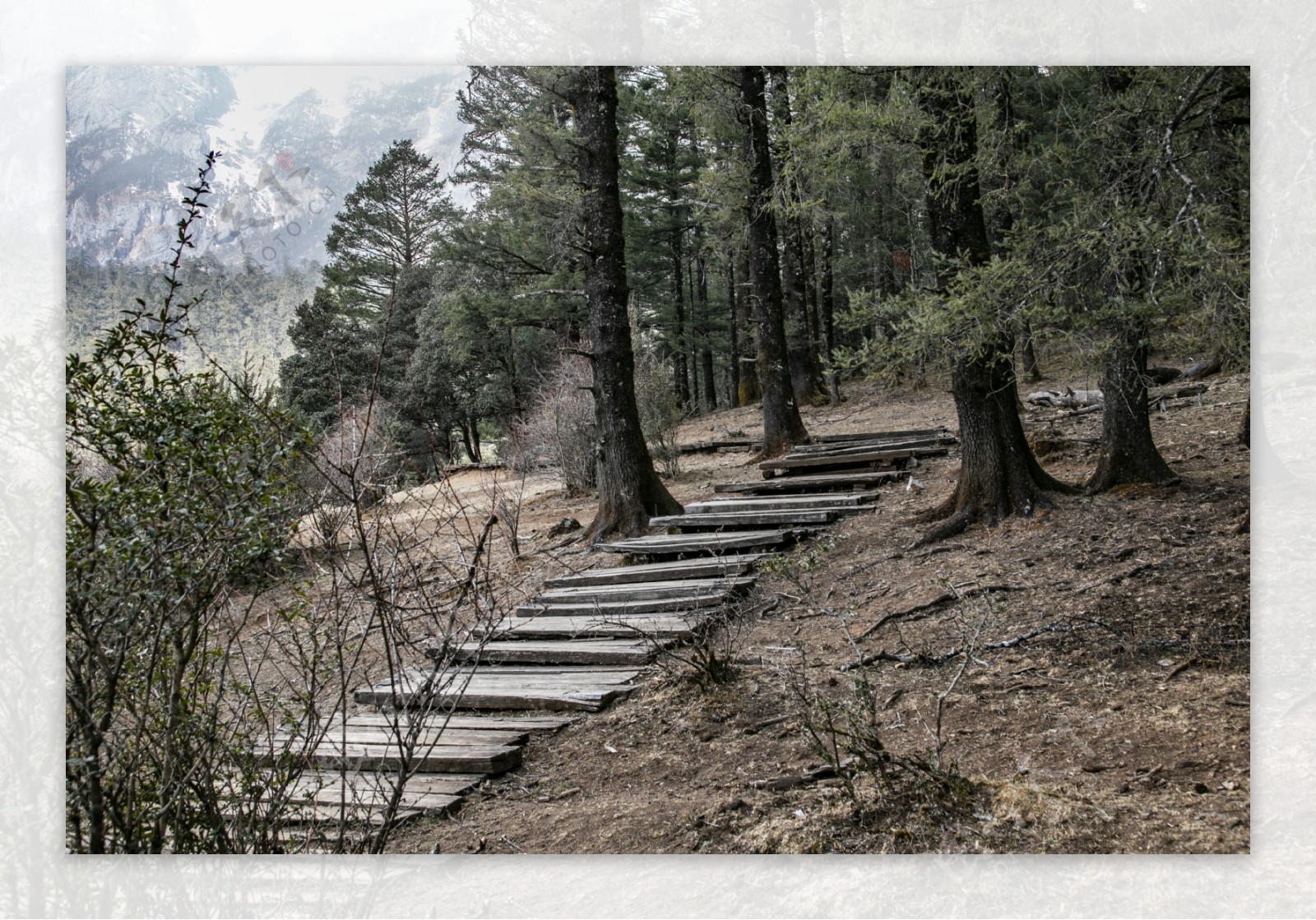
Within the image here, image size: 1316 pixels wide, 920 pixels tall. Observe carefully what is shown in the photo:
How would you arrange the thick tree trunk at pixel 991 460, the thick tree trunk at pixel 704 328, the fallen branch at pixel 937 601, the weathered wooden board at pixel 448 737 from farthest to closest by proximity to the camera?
the thick tree trunk at pixel 704 328
the thick tree trunk at pixel 991 460
the fallen branch at pixel 937 601
the weathered wooden board at pixel 448 737

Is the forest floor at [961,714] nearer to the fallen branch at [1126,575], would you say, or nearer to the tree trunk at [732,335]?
the fallen branch at [1126,575]

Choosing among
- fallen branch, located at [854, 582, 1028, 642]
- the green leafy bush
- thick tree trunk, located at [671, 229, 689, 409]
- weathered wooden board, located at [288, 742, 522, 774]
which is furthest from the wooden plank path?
thick tree trunk, located at [671, 229, 689, 409]

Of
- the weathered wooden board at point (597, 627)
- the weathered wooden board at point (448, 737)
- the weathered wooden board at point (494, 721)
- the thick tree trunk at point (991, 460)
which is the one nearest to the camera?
the weathered wooden board at point (448, 737)

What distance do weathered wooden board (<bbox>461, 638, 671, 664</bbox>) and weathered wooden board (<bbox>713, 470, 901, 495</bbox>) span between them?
2.59 meters

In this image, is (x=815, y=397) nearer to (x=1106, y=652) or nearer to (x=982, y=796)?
(x=1106, y=652)

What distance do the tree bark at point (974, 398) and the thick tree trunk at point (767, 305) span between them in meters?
3.47

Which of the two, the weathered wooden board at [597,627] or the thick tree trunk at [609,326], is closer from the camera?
the weathered wooden board at [597,627]

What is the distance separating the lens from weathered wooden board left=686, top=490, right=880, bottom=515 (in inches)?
238

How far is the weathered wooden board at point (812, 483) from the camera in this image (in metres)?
6.56

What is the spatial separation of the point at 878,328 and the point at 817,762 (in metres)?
2.05

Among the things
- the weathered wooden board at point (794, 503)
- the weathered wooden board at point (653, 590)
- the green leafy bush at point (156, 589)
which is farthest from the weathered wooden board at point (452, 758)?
the weathered wooden board at point (794, 503)

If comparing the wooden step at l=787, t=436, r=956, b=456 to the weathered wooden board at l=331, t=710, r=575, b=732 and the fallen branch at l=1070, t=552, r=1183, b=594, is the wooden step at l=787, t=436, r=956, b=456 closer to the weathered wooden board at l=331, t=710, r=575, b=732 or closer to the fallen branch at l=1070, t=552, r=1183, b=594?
the fallen branch at l=1070, t=552, r=1183, b=594

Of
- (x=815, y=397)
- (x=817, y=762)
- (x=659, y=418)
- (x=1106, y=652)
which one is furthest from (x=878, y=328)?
(x=815, y=397)

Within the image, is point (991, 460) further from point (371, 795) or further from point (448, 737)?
point (371, 795)
